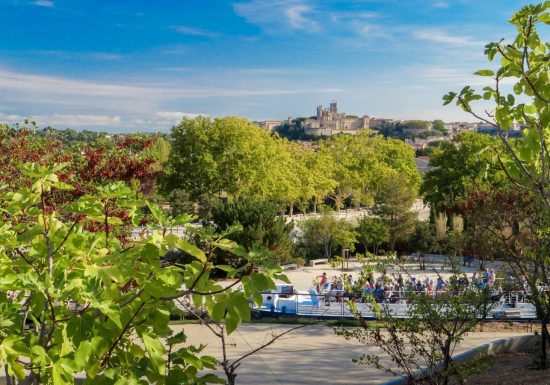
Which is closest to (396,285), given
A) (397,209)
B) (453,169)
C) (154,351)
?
(154,351)

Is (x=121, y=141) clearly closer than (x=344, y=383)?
No

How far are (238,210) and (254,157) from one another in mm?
14580

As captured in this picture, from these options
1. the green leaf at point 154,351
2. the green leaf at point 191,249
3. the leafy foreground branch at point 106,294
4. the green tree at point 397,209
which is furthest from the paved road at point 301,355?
the green tree at point 397,209

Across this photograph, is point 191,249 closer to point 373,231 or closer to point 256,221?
point 256,221

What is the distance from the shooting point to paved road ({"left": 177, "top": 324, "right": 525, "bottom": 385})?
380 inches

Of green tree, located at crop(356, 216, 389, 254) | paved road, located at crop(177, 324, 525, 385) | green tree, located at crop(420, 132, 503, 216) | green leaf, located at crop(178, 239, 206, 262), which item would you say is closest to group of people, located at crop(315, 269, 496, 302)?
paved road, located at crop(177, 324, 525, 385)

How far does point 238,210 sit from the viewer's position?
25859 millimetres

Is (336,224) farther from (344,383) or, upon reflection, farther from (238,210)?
(344,383)

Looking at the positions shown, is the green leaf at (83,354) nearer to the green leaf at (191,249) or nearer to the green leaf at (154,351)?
the green leaf at (154,351)

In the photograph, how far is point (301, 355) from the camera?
36.4 feet

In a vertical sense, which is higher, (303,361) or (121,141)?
(121,141)

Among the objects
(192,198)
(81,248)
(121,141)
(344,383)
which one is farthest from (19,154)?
(192,198)

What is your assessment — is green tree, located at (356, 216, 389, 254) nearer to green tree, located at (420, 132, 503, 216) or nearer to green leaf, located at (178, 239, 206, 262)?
green tree, located at (420, 132, 503, 216)

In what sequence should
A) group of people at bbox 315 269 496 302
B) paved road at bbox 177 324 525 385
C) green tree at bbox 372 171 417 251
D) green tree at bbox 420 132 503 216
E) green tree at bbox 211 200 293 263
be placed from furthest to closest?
green tree at bbox 420 132 503 216 → green tree at bbox 372 171 417 251 → green tree at bbox 211 200 293 263 → paved road at bbox 177 324 525 385 → group of people at bbox 315 269 496 302
